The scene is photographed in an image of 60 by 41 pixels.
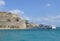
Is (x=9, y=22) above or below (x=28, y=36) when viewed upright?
above

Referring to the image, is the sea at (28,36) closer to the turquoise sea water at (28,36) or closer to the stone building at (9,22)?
the turquoise sea water at (28,36)

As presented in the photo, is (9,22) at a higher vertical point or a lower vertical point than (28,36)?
higher

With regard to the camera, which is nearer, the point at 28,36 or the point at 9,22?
the point at 28,36

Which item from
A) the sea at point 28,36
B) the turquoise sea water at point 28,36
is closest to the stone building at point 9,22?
the sea at point 28,36

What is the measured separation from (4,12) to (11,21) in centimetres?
943

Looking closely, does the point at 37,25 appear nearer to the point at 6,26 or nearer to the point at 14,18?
the point at 14,18

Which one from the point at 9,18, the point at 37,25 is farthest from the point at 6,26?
the point at 37,25

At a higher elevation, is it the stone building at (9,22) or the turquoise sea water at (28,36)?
the stone building at (9,22)

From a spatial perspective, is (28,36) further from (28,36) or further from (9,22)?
(9,22)

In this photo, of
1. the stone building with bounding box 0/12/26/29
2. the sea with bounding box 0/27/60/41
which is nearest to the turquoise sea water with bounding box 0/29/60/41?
the sea with bounding box 0/27/60/41

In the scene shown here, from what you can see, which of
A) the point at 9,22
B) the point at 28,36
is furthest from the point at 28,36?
the point at 9,22

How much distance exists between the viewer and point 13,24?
72.3 m

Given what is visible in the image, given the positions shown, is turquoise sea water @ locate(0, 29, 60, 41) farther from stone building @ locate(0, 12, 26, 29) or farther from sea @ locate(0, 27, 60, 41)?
stone building @ locate(0, 12, 26, 29)

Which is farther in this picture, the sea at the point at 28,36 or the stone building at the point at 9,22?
the stone building at the point at 9,22
